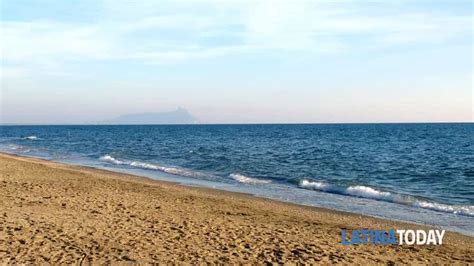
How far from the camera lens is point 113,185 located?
62.3ft

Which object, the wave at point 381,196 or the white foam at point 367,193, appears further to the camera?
the white foam at point 367,193

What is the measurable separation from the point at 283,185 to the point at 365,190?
162 inches

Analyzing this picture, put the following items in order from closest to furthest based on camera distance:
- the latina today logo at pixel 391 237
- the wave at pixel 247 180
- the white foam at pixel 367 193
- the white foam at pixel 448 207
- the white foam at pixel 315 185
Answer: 1. the latina today logo at pixel 391 237
2. the white foam at pixel 448 207
3. the white foam at pixel 367 193
4. the white foam at pixel 315 185
5. the wave at pixel 247 180

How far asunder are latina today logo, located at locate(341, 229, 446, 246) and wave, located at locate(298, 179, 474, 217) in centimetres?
370

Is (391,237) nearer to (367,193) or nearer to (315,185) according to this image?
(367,193)

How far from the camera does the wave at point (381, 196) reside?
15.3 m

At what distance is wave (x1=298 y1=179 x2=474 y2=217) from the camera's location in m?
15.3

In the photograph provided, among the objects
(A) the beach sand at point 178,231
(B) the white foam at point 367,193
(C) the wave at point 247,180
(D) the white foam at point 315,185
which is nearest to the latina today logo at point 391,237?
(A) the beach sand at point 178,231

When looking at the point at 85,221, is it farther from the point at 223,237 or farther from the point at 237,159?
the point at 237,159

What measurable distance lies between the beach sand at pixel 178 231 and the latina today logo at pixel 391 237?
0.28m

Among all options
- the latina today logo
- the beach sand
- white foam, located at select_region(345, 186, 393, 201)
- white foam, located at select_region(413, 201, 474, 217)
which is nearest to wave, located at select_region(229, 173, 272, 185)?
white foam, located at select_region(345, 186, 393, 201)

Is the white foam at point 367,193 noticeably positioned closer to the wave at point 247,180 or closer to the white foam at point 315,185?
the white foam at point 315,185

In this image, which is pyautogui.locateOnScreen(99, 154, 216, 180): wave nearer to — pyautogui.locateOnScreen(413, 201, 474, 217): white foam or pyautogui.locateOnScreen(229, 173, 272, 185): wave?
pyautogui.locateOnScreen(229, 173, 272, 185): wave

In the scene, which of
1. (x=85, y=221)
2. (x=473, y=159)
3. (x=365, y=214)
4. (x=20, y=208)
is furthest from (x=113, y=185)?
(x=473, y=159)
